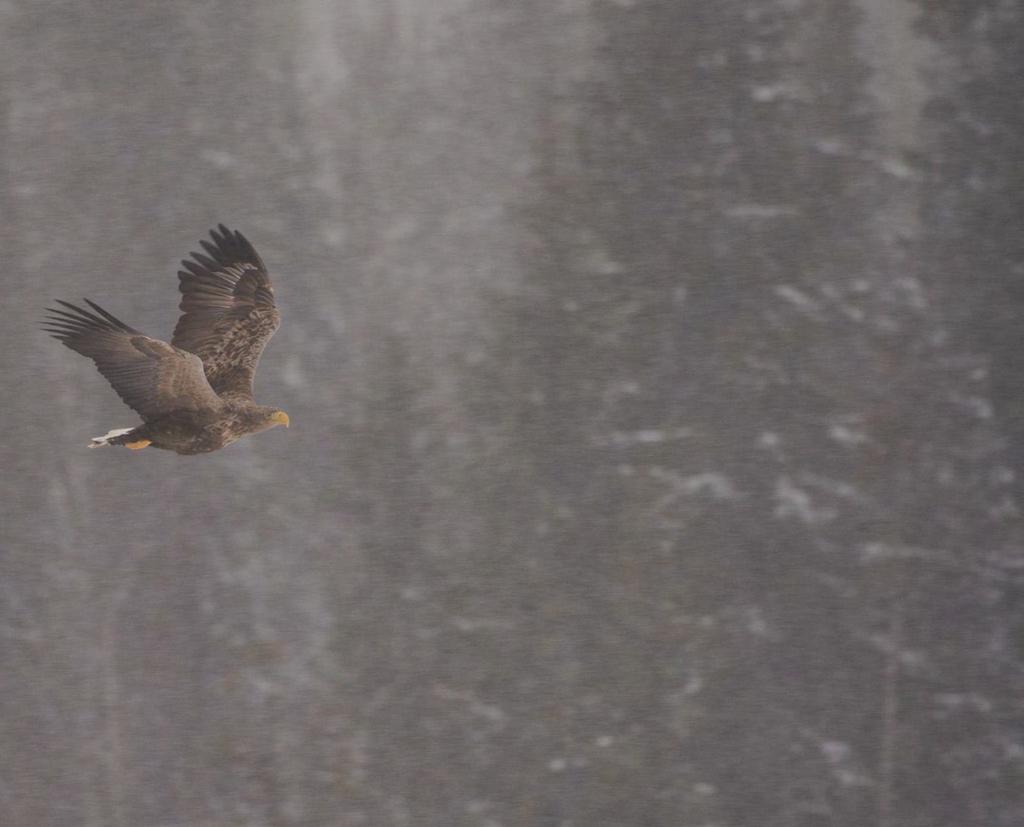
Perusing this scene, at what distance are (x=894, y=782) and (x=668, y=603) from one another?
871 millimetres

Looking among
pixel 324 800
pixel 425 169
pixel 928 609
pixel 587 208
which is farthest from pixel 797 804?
pixel 425 169

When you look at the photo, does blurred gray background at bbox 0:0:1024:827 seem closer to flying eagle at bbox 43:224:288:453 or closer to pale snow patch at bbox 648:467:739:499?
pale snow patch at bbox 648:467:739:499

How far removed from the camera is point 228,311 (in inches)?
126

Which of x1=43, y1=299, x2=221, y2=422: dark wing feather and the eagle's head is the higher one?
x1=43, y1=299, x2=221, y2=422: dark wing feather

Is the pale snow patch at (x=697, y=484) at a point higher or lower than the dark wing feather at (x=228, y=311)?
lower

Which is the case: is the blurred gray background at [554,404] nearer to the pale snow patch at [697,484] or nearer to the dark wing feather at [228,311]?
the pale snow patch at [697,484]

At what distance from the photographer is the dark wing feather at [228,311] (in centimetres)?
315

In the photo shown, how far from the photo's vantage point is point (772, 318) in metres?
4.09

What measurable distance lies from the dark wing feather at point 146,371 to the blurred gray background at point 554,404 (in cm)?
122

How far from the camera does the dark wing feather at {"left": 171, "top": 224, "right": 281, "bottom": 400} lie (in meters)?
3.15

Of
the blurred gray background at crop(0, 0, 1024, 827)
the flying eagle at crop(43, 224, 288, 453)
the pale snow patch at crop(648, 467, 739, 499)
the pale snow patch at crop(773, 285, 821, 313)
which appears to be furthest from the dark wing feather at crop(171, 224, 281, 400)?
the pale snow patch at crop(773, 285, 821, 313)

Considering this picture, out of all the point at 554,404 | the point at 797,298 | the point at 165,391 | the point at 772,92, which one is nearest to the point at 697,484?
the point at 554,404

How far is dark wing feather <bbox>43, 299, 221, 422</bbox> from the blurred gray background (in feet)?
4.00

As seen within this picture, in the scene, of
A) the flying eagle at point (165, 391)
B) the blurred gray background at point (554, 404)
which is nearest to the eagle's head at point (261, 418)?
the flying eagle at point (165, 391)
